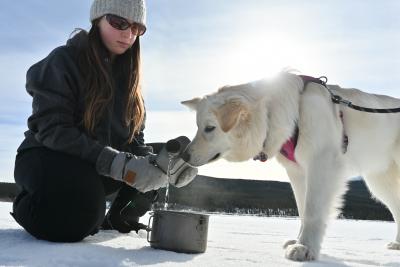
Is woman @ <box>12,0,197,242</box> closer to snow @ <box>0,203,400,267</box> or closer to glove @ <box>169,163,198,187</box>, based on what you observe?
glove @ <box>169,163,198,187</box>

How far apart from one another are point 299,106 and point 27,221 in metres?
1.96

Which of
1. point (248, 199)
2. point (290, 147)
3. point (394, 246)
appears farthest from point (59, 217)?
point (248, 199)

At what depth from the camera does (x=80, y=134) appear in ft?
9.02

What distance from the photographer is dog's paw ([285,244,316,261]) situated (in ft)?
8.80

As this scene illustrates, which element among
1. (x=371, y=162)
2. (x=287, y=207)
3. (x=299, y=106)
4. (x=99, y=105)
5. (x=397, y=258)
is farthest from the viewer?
(x=287, y=207)

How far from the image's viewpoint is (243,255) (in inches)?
105

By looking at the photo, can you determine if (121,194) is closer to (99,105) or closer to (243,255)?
(99,105)

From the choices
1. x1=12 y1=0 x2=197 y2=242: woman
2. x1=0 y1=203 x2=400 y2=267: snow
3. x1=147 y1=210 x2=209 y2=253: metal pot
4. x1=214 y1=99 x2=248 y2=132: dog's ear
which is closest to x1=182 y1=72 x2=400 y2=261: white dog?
x1=214 y1=99 x2=248 y2=132: dog's ear

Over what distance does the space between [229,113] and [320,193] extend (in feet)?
2.65

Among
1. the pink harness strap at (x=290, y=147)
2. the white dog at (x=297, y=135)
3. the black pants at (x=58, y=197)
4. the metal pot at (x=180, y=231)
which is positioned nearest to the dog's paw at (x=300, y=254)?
the white dog at (x=297, y=135)

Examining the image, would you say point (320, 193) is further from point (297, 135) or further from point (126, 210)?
point (126, 210)

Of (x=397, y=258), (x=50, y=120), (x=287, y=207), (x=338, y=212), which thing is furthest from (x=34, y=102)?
(x=287, y=207)

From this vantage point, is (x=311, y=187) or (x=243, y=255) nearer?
(x=243, y=255)

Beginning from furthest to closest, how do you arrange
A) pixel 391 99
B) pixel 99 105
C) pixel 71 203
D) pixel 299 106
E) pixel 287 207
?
pixel 287 207 < pixel 391 99 < pixel 299 106 < pixel 99 105 < pixel 71 203
